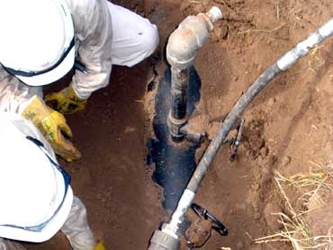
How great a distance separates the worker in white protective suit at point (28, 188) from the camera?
7.50ft

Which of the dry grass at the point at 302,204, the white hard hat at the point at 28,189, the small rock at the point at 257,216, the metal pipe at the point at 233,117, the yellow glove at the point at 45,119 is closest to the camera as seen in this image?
the white hard hat at the point at 28,189

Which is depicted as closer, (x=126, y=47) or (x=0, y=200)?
(x=0, y=200)

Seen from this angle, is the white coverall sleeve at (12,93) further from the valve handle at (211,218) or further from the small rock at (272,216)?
the small rock at (272,216)

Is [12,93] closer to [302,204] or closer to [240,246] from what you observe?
[240,246]

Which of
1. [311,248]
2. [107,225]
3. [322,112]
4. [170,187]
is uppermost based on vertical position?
[322,112]

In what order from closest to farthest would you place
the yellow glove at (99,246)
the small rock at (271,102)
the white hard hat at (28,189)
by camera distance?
the white hard hat at (28,189)
the yellow glove at (99,246)
the small rock at (271,102)

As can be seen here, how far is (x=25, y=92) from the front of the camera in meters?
2.87

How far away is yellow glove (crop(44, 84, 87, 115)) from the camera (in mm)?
3180

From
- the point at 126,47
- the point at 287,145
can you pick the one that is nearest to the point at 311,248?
the point at 287,145

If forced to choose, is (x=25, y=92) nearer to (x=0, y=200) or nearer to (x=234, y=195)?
(x=0, y=200)

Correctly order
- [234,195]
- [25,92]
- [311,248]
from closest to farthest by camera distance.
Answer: [311,248] → [25,92] → [234,195]

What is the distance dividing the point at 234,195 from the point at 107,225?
628 mm

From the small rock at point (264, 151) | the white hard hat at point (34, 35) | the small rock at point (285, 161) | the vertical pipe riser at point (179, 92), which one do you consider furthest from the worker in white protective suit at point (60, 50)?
the small rock at point (285, 161)

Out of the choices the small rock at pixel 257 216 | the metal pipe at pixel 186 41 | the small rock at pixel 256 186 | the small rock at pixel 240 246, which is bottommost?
the small rock at pixel 240 246
